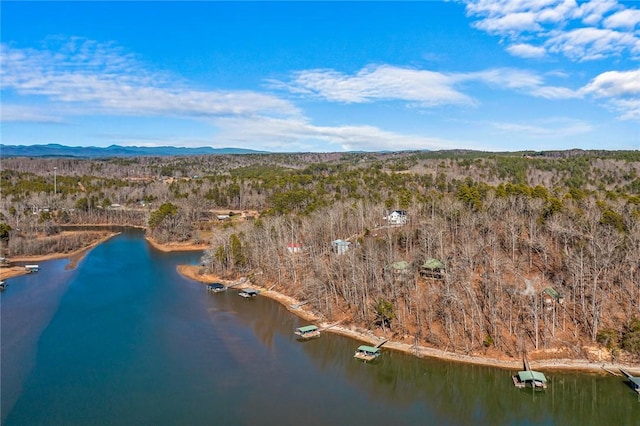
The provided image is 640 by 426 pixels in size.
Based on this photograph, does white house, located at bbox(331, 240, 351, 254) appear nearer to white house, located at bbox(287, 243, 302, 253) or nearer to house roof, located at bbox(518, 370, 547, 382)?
white house, located at bbox(287, 243, 302, 253)

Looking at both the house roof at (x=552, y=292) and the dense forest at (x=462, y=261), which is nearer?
the dense forest at (x=462, y=261)

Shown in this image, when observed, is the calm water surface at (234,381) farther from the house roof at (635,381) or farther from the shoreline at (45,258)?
the shoreline at (45,258)

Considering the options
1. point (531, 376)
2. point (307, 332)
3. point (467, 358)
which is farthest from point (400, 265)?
point (531, 376)

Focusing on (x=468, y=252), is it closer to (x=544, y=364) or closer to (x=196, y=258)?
(x=544, y=364)

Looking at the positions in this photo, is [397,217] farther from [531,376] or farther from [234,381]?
[234,381]

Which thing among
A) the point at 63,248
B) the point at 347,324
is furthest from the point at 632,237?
the point at 63,248

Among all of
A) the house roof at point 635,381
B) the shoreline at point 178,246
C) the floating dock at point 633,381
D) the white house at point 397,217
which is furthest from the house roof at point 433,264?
the shoreline at point 178,246

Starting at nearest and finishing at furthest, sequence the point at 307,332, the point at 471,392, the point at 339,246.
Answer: the point at 471,392 < the point at 307,332 < the point at 339,246
